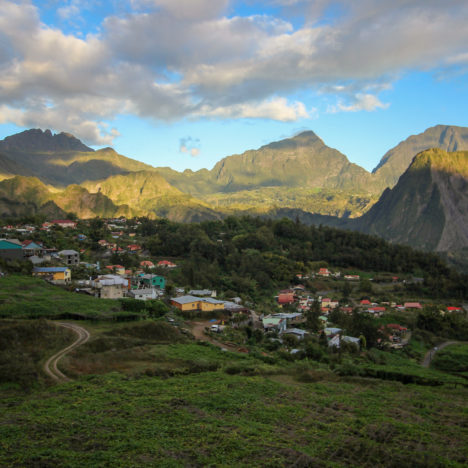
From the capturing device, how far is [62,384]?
44.2 feet

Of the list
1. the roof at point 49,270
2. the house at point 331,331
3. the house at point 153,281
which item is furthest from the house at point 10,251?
the house at point 331,331

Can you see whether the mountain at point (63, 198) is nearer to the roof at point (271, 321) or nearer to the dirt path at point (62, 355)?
the roof at point (271, 321)

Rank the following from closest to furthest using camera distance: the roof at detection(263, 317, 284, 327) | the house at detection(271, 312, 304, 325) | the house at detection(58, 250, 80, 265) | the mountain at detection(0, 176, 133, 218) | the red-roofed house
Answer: the roof at detection(263, 317, 284, 327) < the house at detection(271, 312, 304, 325) < the house at detection(58, 250, 80, 265) < the red-roofed house < the mountain at detection(0, 176, 133, 218)

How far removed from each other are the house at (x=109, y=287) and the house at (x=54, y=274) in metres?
2.27

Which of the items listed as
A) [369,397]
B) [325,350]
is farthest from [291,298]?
[369,397]

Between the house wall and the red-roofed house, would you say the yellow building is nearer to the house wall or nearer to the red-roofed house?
the house wall

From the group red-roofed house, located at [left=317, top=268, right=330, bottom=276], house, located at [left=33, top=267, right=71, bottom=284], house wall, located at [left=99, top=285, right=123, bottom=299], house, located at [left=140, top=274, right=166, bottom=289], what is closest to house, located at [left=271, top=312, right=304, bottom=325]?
house, located at [left=140, top=274, right=166, bottom=289]

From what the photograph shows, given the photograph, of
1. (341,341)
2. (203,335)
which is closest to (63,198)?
(203,335)

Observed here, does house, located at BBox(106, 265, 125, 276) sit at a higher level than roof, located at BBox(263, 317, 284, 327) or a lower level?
higher

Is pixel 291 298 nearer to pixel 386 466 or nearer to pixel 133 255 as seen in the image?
pixel 133 255

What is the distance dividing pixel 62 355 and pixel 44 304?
22.9 feet

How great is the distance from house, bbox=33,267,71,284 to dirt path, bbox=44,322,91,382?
13.2 metres

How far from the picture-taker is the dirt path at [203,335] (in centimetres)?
2277

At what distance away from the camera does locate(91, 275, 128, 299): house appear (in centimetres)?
2962
